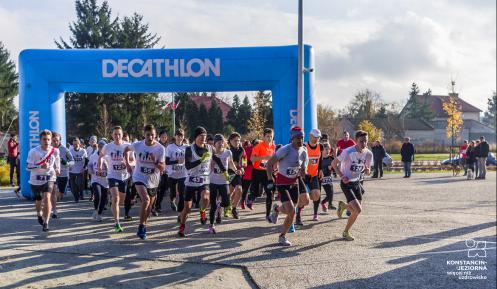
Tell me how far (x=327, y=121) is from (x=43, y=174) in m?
47.0

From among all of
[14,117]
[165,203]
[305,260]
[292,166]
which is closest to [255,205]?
[165,203]

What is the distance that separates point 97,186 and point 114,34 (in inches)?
443

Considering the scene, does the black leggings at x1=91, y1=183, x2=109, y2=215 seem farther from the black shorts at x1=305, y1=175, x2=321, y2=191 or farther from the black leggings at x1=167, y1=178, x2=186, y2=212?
the black shorts at x1=305, y1=175, x2=321, y2=191

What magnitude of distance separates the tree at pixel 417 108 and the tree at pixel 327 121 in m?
29.5

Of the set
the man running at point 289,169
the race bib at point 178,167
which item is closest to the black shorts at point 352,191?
the man running at point 289,169

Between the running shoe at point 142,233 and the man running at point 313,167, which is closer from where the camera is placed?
the running shoe at point 142,233

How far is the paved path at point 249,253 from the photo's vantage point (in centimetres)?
611

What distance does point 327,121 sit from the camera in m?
54.6

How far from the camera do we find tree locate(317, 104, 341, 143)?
173 feet

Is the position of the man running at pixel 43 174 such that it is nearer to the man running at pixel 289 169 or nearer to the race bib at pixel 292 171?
the man running at pixel 289 169

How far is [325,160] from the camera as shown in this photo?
11.4m

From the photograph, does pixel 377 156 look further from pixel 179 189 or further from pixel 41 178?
A: pixel 41 178

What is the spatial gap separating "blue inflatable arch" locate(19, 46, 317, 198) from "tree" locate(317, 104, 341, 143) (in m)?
38.3

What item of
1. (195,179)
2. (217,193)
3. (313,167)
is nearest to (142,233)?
(195,179)
